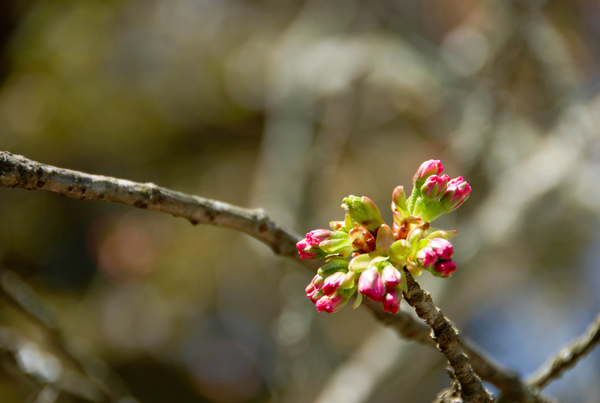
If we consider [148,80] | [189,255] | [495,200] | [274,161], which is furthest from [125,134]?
[495,200]

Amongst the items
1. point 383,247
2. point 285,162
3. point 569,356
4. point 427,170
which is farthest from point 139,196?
point 285,162

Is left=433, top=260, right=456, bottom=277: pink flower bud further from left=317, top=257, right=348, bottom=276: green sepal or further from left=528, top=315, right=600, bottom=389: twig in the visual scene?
left=528, top=315, right=600, bottom=389: twig

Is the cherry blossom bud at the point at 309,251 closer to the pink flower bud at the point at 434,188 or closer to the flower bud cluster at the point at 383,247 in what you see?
the flower bud cluster at the point at 383,247

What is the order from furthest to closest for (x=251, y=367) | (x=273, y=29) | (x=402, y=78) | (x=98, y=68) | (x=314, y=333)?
1. (x=273, y=29)
2. (x=98, y=68)
3. (x=251, y=367)
4. (x=402, y=78)
5. (x=314, y=333)

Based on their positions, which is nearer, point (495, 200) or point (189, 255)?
point (495, 200)

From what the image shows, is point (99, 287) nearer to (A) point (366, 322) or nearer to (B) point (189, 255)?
(B) point (189, 255)

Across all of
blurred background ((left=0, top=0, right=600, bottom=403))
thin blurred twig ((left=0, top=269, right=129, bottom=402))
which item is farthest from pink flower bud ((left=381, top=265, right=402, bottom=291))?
blurred background ((left=0, top=0, right=600, bottom=403))

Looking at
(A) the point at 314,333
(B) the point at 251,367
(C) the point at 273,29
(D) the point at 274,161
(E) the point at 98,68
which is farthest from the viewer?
(C) the point at 273,29
